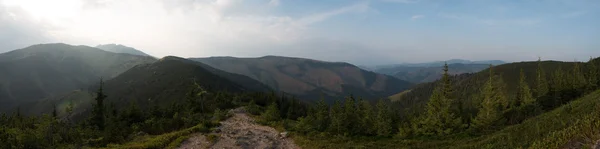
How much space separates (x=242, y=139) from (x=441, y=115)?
23.5m

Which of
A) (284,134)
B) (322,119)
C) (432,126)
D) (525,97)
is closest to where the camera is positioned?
(284,134)

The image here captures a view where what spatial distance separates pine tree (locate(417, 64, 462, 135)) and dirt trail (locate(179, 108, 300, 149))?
17.3 m

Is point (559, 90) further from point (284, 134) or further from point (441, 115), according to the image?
point (284, 134)

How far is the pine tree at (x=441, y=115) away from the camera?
3831 centimetres

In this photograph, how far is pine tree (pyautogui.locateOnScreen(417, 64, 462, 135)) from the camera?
126 ft

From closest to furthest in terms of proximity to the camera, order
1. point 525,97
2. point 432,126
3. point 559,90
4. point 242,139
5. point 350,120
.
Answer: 1. point 242,139
2. point 350,120
3. point 432,126
4. point 525,97
5. point 559,90

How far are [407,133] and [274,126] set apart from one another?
1609 centimetres

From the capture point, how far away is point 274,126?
4169cm

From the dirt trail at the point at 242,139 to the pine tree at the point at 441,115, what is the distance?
680 inches

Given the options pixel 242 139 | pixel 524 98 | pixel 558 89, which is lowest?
pixel 242 139

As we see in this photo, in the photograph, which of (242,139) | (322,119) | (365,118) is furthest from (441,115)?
(242,139)

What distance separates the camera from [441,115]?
129 ft

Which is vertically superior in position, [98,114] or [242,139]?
[98,114]

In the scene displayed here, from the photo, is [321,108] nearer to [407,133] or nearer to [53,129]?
[407,133]
